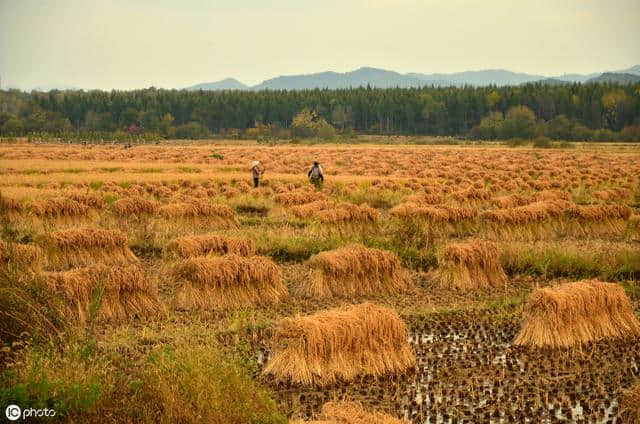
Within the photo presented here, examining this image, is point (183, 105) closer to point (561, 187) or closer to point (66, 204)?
point (561, 187)

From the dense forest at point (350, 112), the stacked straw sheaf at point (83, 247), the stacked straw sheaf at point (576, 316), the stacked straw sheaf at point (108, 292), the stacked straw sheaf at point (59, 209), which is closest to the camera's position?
the stacked straw sheaf at point (576, 316)

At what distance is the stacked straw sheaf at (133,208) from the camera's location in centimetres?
2064

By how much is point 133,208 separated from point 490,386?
14055mm

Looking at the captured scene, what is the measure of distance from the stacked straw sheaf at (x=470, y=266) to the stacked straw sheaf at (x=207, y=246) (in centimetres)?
397

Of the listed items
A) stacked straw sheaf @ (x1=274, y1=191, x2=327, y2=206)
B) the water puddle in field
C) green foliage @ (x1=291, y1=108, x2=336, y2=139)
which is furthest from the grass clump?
green foliage @ (x1=291, y1=108, x2=336, y2=139)

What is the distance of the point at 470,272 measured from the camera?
14547 millimetres

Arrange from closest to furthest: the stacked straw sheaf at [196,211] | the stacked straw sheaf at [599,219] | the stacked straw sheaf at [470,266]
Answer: the stacked straw sheaf at [470,266], the stacked straw sheaf at [196,211], the stacked straw sheaf at [599,219]

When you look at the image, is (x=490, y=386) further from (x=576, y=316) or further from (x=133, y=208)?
(x=133, y=208)

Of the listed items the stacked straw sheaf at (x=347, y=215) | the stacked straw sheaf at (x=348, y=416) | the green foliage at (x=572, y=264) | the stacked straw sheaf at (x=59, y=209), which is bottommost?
the green foliage at (x=572, y=264)

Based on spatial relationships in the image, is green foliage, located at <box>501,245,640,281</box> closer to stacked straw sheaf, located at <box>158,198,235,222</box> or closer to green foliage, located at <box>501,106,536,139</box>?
stacked straw sheaf, located at <box>158,198,235,222</box>

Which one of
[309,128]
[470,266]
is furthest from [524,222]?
[309,128]

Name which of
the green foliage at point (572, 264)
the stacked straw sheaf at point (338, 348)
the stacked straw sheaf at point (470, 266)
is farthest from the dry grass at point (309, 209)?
the stacked straw sheaf at point (338, 348)

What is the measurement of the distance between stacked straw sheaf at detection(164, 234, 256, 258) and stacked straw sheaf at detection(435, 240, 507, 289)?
397 centimetres

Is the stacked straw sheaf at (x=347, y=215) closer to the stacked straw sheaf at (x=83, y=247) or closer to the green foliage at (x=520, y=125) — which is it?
the stacked straw sheaf at (x=83, y=247)
